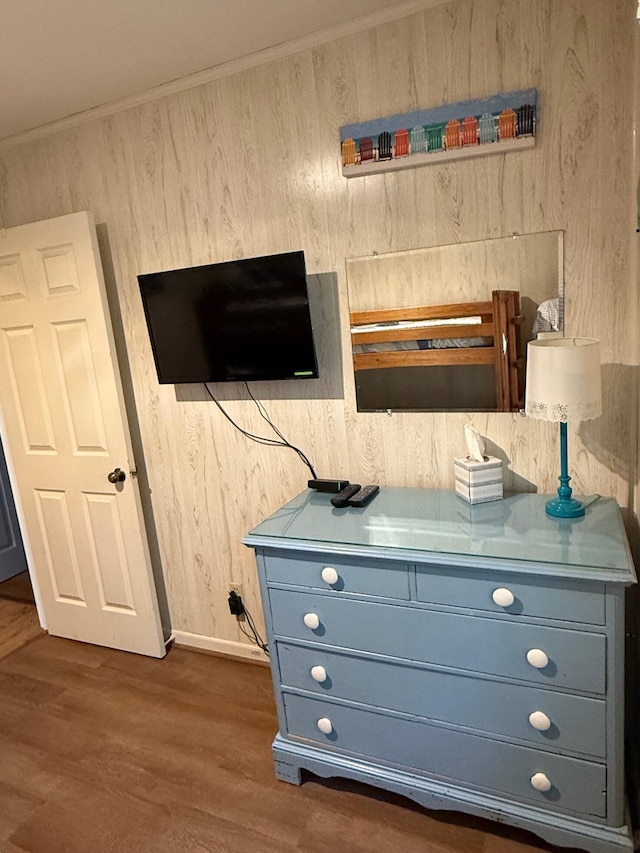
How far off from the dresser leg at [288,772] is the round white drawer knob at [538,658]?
0.95 m

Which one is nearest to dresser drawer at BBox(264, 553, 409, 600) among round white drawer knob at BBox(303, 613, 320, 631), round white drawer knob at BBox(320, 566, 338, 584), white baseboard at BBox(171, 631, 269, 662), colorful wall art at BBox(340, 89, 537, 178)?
round white drawer knob at BBox(320, 566, 338, 584)

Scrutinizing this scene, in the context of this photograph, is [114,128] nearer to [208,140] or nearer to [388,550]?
[208,140]

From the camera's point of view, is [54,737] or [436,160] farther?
[54,737]

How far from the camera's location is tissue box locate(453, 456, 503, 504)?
6.00 feet

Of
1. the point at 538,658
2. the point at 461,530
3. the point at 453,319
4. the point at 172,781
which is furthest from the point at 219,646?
the point at 453,319

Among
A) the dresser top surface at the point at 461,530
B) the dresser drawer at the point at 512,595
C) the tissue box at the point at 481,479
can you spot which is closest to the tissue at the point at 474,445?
the tissue box at the point at 481,479

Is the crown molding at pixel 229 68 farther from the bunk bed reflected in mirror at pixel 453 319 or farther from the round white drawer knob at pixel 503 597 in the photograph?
the round white drawer knob at pixel 503 597

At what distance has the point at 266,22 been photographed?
71.7 inches

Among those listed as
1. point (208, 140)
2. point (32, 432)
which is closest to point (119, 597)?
point (32, 432)

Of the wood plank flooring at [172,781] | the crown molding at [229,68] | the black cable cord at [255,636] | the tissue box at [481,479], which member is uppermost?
the crown molding at [229,68]

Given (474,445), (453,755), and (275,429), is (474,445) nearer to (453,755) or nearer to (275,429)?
(275,429)

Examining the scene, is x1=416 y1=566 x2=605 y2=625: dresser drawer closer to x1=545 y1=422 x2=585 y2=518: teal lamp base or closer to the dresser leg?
x1=545 y1=422 x2=585 y2=518: teal lamp base

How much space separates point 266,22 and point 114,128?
0.89 meters

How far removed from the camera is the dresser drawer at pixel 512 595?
143 cm
